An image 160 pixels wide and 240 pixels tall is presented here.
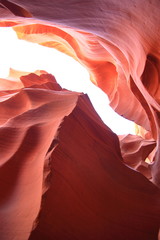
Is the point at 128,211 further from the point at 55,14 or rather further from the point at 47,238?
the point at 55,14

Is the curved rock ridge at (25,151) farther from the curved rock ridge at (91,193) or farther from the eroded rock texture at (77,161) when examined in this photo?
the curved rock ridge at (91,193)

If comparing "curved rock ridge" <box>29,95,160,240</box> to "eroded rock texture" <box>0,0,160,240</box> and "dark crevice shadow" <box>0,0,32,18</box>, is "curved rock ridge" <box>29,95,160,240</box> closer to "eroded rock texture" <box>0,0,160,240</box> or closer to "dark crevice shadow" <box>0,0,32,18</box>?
"eroded rock texture" <box>0,0,160,240</box>

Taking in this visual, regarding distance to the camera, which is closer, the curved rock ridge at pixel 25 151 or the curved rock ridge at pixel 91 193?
the curved rock ridge at pixel 25 151

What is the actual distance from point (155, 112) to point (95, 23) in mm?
2713

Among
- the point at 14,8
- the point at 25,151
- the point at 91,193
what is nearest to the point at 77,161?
the point at 91,193

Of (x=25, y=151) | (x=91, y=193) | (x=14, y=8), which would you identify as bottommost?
(x=91, y=193)

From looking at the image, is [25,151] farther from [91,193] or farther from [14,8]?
[14,8]

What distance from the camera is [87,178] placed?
11.8 feet

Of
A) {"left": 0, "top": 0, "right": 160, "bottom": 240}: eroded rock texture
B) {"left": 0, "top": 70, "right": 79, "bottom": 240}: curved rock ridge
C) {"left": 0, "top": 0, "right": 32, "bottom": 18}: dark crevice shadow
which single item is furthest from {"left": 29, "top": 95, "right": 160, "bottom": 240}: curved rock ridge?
{"left": 0, "top": 0, "right": 32, "bottom": 18}: dark crevice shadow

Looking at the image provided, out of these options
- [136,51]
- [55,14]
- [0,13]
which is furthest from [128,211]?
[0,13]

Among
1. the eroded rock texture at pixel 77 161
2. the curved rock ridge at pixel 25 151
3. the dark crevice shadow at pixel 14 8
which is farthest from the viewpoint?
the dark crevice shadow at pixel 14 8

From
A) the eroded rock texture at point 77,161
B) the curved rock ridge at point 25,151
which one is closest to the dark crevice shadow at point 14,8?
the eroded rock texture at point 77,161

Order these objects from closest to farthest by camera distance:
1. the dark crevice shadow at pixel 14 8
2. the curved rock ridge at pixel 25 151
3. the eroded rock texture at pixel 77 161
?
1. the curved rock ridge at pixel 25 151
2. the eroded rock texture at pixel 77 161
3. the dark crevice shadow at pixel 14 8

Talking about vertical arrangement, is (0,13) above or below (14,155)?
above
